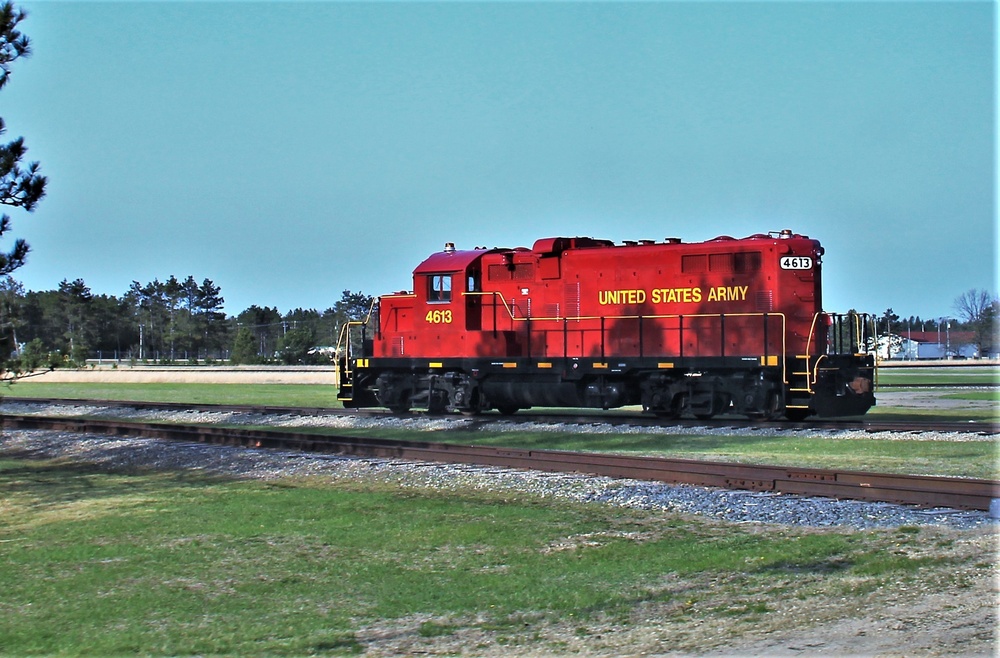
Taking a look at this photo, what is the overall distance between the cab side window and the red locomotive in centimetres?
3

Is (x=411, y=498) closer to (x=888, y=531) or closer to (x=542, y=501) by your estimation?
(x=542, y=501)

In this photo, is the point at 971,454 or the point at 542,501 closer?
the point at 542,501

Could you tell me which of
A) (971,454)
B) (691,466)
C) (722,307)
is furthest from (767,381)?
(691,466)

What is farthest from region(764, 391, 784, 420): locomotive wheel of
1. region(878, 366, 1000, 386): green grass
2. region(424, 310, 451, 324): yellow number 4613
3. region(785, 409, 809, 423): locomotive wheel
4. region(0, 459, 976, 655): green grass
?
region(878, 366, 1000, 386): green grass

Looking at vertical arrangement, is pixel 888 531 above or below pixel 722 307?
below

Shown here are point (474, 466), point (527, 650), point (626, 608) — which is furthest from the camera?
point (474, 466)

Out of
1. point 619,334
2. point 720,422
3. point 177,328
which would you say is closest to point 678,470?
point 720,422

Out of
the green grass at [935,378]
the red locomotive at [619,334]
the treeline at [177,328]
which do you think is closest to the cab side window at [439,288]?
the red locomotive at [619,334]

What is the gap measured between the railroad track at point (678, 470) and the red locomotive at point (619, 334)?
6836 mm

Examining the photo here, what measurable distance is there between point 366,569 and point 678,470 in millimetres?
5464

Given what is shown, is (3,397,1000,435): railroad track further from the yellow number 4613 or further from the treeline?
the treeline

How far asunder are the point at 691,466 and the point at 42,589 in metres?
7.65

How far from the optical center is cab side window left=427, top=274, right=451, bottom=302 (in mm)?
24750

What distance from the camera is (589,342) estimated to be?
23125 mm
